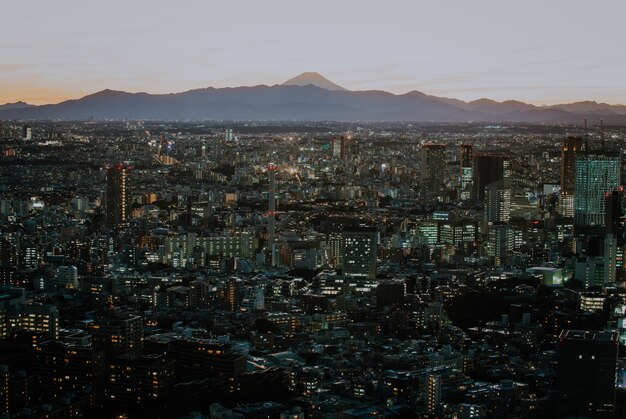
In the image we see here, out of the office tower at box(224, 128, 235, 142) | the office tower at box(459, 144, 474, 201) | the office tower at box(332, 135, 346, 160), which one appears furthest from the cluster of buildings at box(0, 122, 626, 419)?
the office tower at box(224, 128, 235, 142)

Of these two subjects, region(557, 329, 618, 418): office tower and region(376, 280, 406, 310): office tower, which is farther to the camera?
region(376, 280, 406, 310): office tower

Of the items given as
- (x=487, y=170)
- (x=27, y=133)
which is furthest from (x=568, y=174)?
(x=27, y=133)

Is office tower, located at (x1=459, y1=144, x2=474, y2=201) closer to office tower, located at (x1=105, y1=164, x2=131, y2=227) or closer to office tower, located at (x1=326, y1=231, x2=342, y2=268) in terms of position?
office tower, located at (x1=105, y1=164, x2=131, y2=227)

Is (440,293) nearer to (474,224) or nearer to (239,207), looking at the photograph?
(474,224)

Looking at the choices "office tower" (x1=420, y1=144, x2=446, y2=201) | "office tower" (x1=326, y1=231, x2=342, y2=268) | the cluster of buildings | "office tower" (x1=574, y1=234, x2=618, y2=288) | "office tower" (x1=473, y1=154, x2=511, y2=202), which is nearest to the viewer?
the cluster of buildings

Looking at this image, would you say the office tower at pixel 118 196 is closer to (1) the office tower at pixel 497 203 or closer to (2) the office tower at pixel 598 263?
(1) the office tower at pixel 497 203

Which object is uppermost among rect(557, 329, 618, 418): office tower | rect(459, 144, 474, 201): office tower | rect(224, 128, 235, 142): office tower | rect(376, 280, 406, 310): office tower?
rect(224, 128, 235, 142): office tower
